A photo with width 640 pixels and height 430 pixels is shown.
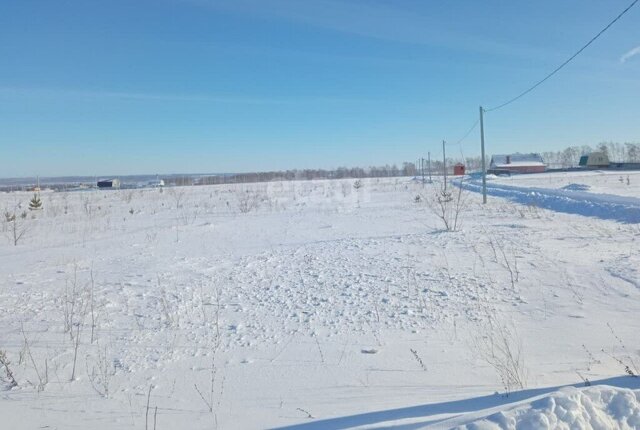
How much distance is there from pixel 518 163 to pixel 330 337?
297 ft

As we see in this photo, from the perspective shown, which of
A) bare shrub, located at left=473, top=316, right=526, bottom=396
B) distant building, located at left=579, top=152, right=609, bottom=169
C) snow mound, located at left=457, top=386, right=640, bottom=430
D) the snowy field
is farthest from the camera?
distant building, located at left=579, top=152, right=609, bottom=169

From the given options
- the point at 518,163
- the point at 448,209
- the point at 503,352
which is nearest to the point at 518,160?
the point at 518,163

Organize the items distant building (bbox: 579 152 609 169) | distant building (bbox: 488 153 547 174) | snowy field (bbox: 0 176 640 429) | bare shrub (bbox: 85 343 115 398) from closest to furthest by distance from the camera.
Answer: snowy field (bbox: 0 176 640 429)
bare shrub (bbox: 85 343 115 398)
distant building (bbox: 488 153 547 174)
distant building (bbox: 579 152 609 169)

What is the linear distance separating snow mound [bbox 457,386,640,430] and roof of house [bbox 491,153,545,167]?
9014 cm

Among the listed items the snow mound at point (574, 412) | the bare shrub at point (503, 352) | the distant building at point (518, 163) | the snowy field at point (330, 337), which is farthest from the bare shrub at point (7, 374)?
the distant building at point (518, 163)

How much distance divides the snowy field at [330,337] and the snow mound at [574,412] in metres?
0.01

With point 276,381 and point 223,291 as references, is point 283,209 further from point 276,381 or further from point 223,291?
point 276,381

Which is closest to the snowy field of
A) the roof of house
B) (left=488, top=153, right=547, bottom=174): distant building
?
(left=488, top=153, right=547, bottom=174): distant building

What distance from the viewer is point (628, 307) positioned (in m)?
5.42

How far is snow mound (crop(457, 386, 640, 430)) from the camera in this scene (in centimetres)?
242

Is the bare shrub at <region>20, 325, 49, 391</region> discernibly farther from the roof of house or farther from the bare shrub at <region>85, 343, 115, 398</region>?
the roof of house

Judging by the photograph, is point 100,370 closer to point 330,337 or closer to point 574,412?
point 330,337

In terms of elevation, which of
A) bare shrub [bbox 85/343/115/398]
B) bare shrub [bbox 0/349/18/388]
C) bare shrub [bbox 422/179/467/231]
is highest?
bare shrub [bbox 422/179/467/231]

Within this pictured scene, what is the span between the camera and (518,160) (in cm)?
8862
